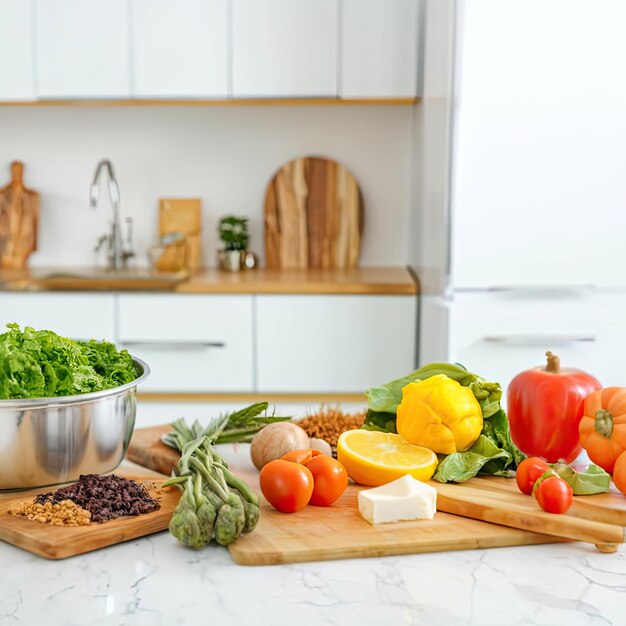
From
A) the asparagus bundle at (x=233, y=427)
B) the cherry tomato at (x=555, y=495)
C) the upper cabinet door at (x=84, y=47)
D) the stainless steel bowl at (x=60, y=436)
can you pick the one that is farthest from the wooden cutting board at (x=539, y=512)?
the upper cabinet door at (x=84, y=47)

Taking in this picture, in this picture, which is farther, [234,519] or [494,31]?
[494,31]

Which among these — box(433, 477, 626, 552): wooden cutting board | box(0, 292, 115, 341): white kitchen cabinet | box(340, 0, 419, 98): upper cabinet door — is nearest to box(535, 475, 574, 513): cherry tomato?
box(433, 477, 626, 552): wooden cutting board

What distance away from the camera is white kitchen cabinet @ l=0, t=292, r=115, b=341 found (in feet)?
10.6

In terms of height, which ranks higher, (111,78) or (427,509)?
(111,78)

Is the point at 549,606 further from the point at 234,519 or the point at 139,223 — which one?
the point at 139,223

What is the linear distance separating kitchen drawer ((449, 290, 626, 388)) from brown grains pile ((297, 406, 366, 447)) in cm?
135

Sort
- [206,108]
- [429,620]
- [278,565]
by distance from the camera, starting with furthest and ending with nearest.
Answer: [206,108], [278,565], [429,620]

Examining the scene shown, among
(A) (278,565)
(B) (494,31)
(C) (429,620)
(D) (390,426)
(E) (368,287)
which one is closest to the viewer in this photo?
(C) (429,620)

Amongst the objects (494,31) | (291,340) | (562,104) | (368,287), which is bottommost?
(291,340)

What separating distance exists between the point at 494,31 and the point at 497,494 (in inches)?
75.2

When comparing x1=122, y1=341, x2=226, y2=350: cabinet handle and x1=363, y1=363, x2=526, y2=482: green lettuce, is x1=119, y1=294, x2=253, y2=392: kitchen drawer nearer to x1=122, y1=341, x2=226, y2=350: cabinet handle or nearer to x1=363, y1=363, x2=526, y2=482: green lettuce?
x1=122, y1=341, x2=226, y2=350: cabinet handle

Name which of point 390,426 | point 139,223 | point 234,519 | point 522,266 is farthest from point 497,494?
point 139,223

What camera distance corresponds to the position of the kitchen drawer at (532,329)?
2886 mm

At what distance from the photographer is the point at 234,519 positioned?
1.10 metres
